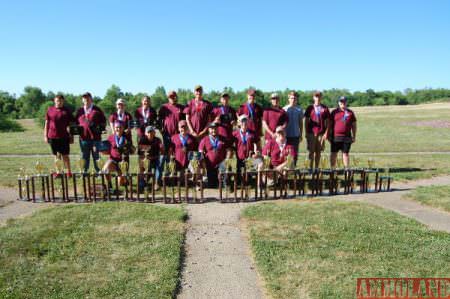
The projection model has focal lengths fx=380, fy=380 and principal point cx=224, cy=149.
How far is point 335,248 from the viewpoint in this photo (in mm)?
5586

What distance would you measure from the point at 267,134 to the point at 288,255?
4538 millimetres

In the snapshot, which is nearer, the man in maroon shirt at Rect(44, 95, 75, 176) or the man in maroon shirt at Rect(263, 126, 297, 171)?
the man in maroon shirt at Rect(263, 126, 297, 171)

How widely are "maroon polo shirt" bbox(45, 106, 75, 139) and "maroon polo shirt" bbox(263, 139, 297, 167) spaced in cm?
502

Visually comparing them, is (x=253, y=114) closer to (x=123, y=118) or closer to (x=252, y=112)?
(x=252, y=112)

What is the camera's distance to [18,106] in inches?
3391

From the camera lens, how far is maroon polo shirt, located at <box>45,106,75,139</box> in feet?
31.4

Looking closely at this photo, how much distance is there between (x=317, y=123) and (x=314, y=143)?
589 millimetres

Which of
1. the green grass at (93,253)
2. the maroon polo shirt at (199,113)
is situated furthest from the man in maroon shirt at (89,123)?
the green grass at (93,253)

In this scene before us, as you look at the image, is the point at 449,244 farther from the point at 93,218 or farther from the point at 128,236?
the point at 93,218

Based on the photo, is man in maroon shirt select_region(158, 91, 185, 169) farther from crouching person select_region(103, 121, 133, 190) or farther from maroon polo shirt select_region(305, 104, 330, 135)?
maroon polo shirt select_region(305, 104, 330, 135)

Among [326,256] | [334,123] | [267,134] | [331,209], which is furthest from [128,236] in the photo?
[334,123]

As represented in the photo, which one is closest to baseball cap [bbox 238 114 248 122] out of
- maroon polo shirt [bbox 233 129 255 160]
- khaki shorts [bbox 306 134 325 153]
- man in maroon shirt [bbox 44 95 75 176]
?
maroon polo shirt [bbox 233 129 255 160]

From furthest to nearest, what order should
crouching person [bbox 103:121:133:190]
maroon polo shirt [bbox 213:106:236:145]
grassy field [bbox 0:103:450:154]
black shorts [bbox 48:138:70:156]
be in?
1. grassy field [bbox 0:103:450:154]
2. black shorts [bbox 48:138:70:156]
3. maroon polo shirt [bbox 213:106:236:145]
4. crouching person [bbox 103:121:133:190]

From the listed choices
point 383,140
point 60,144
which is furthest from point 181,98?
point 60,144
